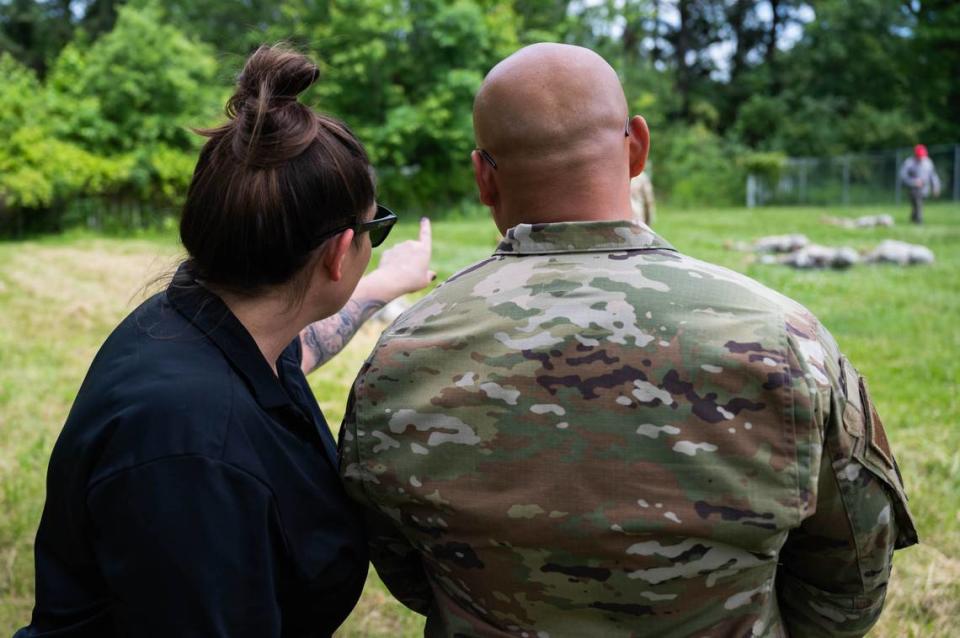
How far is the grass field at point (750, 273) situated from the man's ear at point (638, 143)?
0.96 m

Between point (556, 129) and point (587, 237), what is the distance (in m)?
0.20

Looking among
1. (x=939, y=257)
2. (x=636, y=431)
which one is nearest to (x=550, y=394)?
(x=636, y=431)

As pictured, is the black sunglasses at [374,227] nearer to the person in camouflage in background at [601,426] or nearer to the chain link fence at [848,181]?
the person in camouflage in background at [601,426]

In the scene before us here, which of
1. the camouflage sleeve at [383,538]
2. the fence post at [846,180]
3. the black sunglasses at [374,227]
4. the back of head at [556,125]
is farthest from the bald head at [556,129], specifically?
the fence post at [846,180]

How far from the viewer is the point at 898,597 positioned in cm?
366

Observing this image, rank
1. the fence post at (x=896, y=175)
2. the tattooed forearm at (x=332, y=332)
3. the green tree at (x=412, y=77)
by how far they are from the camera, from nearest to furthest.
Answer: the tattooed forearm at (x=332, y=332)
the green tree at (x=412, y=77)
the fence post at (x=896, y=175)

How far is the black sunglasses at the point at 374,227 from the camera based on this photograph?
1.78 meters

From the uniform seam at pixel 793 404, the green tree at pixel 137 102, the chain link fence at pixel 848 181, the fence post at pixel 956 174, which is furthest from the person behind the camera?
the chain link fence at pixel 848 181

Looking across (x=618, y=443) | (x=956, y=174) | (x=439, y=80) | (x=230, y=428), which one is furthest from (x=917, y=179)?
(x=230, y=428)

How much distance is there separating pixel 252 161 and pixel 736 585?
1.12m

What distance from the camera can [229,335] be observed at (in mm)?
1732

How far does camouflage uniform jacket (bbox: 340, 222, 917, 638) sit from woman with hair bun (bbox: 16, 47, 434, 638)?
6.6 inches

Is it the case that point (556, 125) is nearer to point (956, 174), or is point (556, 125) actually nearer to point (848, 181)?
point (956, 174)

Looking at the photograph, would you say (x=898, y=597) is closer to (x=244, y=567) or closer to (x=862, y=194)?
(x=244, y=567)
